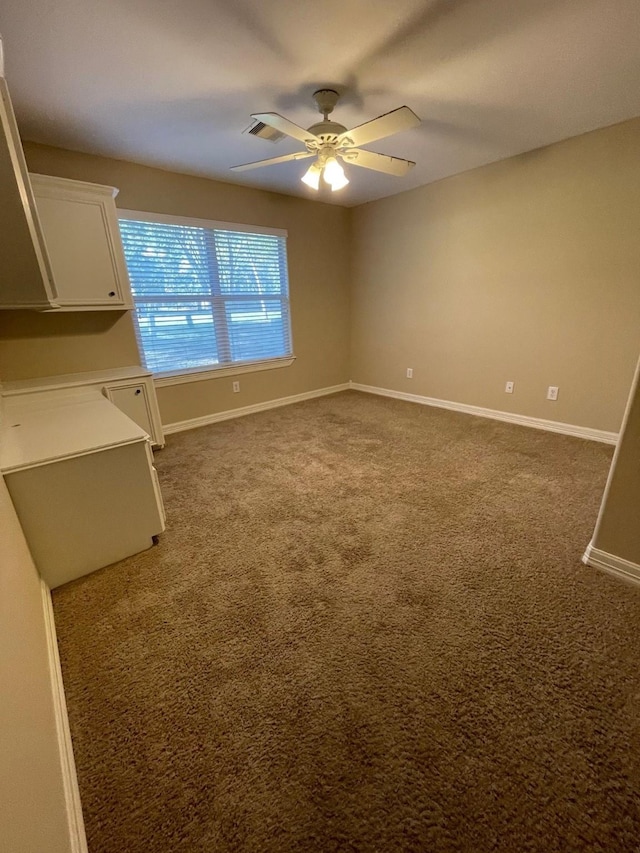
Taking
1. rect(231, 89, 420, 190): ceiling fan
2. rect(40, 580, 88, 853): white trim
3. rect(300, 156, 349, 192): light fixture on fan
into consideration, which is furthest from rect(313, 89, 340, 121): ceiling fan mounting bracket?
rect(40, 580, 88, 853): white trim

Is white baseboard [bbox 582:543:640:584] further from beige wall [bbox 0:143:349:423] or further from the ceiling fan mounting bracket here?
beige wall [bbox 0:143:349:423]

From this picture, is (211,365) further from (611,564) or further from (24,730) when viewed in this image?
(611,564)

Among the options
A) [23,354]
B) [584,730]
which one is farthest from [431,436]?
[23,354]

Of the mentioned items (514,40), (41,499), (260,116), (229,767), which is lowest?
(229,767)

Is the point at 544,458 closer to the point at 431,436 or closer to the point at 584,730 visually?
the point at 431,436

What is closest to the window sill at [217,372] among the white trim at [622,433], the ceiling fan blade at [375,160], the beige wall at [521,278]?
the beige wall at [521,278]

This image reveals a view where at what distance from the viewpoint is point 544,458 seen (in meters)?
2.84

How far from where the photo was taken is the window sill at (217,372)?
3529mm

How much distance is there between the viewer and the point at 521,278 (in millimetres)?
3316

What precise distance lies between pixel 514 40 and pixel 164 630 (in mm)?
3079

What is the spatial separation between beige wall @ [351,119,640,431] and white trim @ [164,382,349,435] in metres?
0.97

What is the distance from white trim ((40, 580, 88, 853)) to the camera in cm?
85

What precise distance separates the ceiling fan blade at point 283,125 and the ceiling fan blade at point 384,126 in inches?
8.1

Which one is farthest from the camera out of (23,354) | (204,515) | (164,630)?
(23,354)
